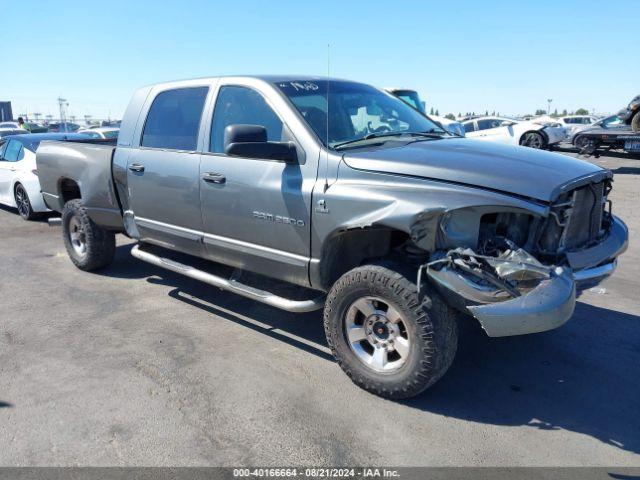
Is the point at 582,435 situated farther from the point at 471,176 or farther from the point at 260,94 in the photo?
the point at 260,94

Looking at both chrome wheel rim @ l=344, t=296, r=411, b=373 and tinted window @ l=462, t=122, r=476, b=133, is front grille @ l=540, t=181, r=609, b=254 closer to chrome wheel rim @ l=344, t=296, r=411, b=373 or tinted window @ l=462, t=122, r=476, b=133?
chrome wheel rim @ l=344, t=296, r=411, b=373

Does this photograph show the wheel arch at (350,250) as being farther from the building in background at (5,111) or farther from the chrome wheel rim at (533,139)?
the building in background at (5,111)

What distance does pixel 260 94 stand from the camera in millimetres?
4199

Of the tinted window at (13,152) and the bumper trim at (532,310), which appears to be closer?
the bumper trim at (532,310)

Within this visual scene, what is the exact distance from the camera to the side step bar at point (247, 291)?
3873 mm

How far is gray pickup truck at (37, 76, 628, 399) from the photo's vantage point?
124 inches

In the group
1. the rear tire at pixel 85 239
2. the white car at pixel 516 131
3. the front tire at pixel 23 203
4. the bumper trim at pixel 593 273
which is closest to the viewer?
the bumper trim at pixel 593 273

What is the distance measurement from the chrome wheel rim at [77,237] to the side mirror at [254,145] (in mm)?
3169

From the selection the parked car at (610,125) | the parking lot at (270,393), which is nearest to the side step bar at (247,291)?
the parking lot at (270,393)

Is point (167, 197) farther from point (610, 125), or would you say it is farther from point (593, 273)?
point (610, 125)

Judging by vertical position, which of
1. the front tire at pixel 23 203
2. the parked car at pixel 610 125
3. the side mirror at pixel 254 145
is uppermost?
the side mirror at pixel 254 145

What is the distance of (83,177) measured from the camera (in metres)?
5.81

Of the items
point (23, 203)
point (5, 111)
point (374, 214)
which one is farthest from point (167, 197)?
point (5, 111)

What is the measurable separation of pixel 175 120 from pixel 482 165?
9.39ft
